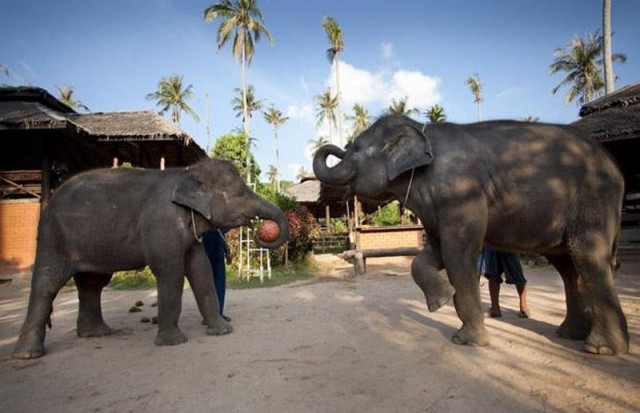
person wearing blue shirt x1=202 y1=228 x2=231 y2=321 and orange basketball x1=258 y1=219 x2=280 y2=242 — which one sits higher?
orange basketball x1=258 y1=219 x2=280 y2=242

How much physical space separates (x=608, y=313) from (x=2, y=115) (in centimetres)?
1662

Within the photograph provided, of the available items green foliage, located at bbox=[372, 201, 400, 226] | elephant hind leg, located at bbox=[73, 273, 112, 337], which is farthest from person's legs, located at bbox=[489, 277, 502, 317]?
green foliage, located at bbox=[372, 201, 400, 226]

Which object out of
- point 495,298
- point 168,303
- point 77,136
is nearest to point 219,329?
point 168,303

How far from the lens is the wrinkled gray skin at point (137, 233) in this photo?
457 cm

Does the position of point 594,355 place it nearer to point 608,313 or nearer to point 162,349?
point 608,313

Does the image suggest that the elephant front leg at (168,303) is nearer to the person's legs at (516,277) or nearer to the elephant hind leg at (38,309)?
the elephant hind leg at (38,309)

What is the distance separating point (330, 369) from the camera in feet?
11.3

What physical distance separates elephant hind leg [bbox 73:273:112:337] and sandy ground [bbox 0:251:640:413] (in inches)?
8.2

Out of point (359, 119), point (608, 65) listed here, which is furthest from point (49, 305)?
point (359, 119)

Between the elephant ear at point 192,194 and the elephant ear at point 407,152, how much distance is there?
2260mm

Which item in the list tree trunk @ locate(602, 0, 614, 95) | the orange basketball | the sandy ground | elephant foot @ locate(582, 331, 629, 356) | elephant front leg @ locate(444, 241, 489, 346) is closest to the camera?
the sandy ground

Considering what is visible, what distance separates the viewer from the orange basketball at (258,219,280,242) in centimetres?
535

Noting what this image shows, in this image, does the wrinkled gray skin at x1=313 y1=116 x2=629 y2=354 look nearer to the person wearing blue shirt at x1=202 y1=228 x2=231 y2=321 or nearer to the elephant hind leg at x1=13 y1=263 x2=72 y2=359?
the person wearing blue shirt at x1=202 y1=228 x2=231 y2=321

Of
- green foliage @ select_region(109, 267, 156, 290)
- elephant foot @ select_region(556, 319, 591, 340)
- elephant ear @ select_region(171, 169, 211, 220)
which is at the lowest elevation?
green foliage @ select_region(109, 267, 156, 290)
